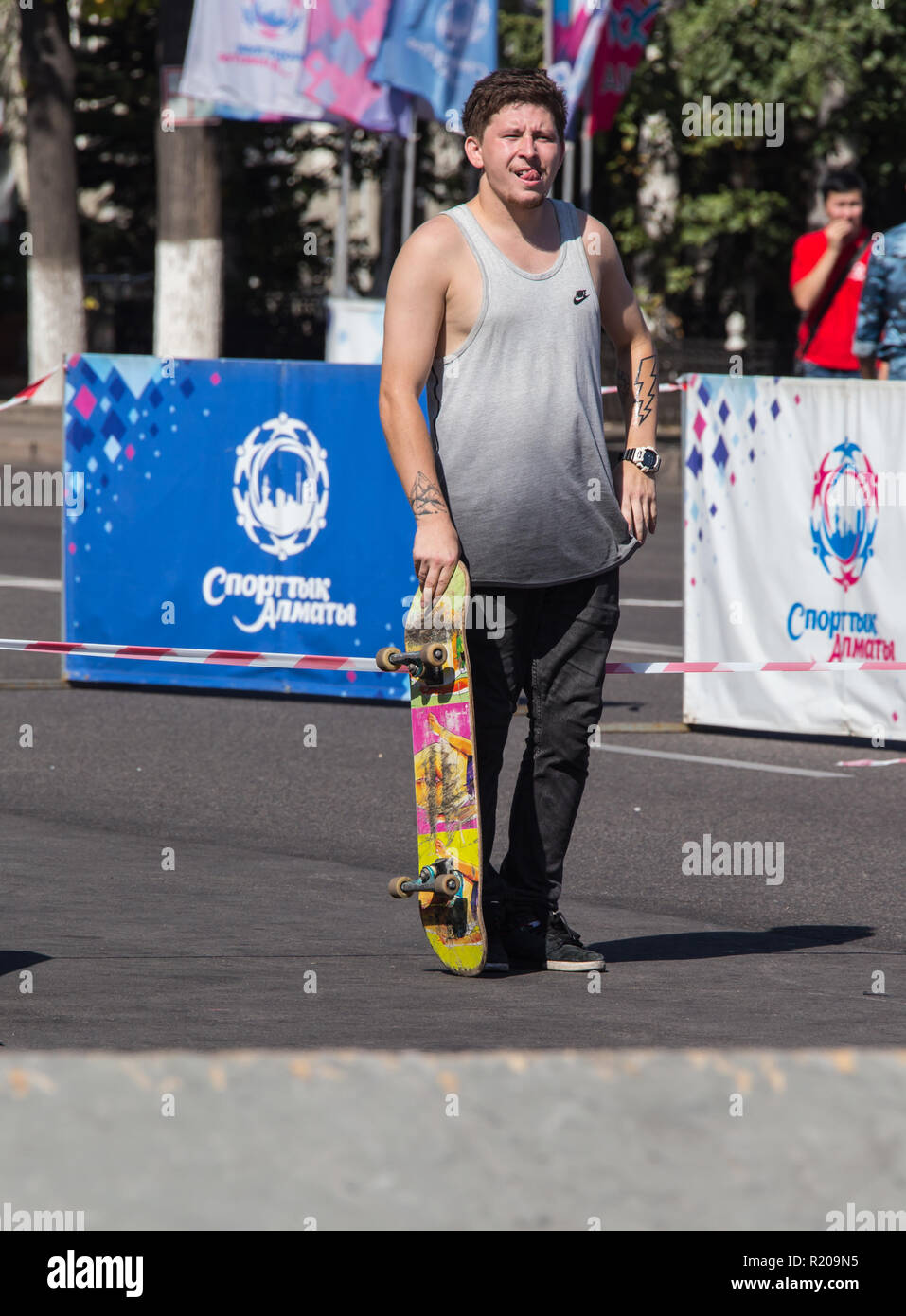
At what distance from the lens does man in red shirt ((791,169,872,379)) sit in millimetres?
11742

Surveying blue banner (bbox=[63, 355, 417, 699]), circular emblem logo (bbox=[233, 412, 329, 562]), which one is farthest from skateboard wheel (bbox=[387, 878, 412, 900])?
circular emblem logo (bbox=[233, 412, 329, 562])

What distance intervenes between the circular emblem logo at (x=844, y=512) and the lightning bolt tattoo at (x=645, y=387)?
12.8 ft

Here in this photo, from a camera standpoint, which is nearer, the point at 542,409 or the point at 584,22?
the point at 542,409

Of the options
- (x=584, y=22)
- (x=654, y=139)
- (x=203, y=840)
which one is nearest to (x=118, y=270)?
(x=654, y=139)

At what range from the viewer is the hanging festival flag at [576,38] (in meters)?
21.6

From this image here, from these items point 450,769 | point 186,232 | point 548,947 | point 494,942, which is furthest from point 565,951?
point 186,232

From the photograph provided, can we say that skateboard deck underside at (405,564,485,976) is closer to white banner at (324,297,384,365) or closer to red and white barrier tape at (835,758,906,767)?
red and white barrier tape at (835,758,906,767)

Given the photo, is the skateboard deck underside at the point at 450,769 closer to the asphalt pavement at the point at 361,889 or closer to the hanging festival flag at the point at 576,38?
the asphalt pavement at the point at 361,889

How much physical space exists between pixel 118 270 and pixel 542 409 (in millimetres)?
32428

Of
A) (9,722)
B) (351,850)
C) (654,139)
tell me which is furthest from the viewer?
(654,139)

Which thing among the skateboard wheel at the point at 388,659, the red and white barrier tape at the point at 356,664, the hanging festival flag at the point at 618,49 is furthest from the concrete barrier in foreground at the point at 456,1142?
the hanging festival flag at the point at 618,49

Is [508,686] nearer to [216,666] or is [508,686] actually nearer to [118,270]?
[216,666]

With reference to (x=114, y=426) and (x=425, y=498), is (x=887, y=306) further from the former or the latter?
(x=425, y=498)

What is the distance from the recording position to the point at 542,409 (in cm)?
520
